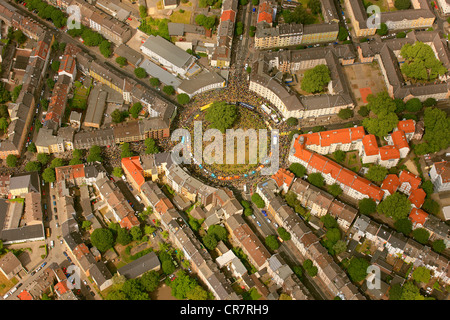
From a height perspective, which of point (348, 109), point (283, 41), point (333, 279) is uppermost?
point (283, 41)

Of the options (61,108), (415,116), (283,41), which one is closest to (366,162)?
(415,116)

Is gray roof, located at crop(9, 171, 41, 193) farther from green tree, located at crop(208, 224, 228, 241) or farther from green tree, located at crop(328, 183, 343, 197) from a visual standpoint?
green tree, located at crop(328, 183, 343, 197)

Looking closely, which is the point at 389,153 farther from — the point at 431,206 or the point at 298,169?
the point at 298,169

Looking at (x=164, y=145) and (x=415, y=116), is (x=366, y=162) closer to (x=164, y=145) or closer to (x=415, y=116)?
(x=415, y=116)

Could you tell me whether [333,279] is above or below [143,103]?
below

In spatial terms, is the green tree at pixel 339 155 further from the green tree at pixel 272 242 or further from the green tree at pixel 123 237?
the green tree at pixel 123 237

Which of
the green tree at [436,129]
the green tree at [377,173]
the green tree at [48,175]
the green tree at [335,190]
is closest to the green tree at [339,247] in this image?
the green tree at [335,190]

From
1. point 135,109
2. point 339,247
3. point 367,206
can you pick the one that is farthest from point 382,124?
point 135,109
